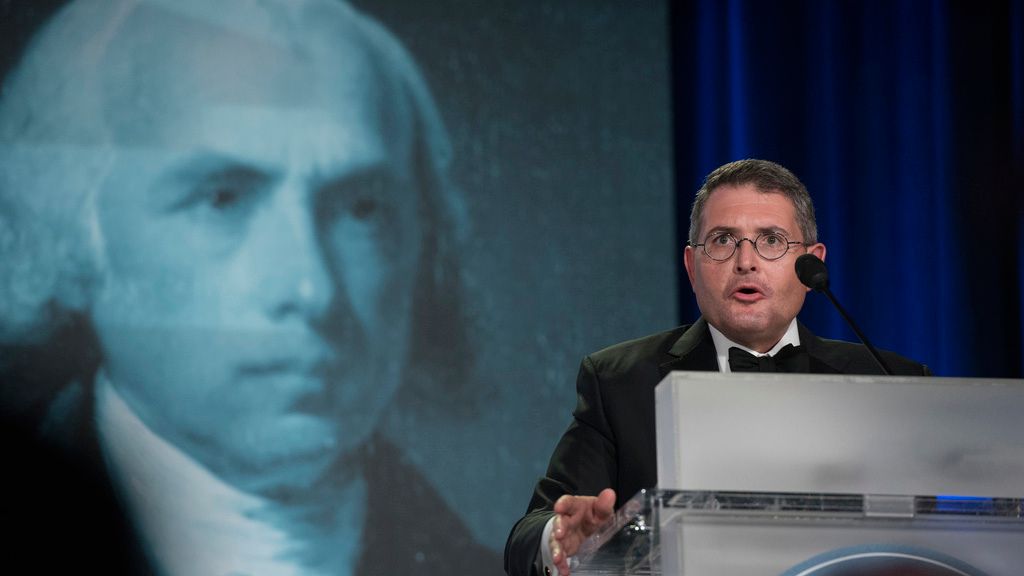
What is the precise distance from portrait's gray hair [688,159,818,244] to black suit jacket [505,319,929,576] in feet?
0.60

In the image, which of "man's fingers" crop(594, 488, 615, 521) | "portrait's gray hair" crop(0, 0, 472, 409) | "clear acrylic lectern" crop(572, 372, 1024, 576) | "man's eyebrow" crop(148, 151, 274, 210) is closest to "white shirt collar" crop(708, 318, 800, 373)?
"man's fingers" crop(594, 488, 615, 521)

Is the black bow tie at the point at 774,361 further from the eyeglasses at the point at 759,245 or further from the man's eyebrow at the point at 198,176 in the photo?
the man's eyebrow at the point at 198,176

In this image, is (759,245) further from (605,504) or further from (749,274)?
(605,504)

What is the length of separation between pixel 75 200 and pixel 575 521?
2.47 m

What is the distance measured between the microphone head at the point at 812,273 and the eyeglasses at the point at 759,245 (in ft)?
0.82

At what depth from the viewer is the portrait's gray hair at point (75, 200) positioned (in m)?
3.51

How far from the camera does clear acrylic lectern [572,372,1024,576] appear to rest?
1.18 m

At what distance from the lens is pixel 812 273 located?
184 centimetres

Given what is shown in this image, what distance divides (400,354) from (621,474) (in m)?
1.58

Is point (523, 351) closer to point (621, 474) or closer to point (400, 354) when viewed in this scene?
point (400, 354)

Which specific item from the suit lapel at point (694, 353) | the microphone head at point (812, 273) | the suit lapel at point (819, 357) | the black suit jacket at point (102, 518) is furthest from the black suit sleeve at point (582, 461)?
the black suit jacket at point (102, 518)

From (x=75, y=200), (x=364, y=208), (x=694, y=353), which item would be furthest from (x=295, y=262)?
(x=694, y=353)

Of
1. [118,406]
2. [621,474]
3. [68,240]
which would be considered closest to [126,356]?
[118,406]

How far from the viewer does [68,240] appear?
3551 mm
